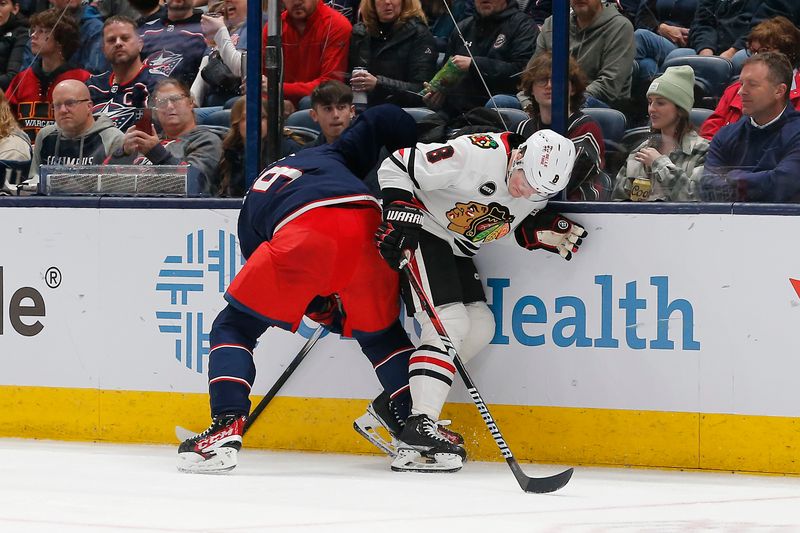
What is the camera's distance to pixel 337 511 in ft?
10.1

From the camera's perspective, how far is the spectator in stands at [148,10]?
476 centimetres

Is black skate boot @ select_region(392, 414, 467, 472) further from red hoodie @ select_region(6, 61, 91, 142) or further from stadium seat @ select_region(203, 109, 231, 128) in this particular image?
red hoodie @ select_region(6, 61, 91, 142)

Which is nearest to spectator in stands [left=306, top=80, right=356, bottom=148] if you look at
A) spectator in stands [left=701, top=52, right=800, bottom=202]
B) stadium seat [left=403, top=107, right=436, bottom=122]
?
stadium seat [left=403, top=107, right=436, bottom=122]

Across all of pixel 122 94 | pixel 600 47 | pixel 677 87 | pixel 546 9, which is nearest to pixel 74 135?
pixel 122 94

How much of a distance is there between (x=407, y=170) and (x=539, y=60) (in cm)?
61

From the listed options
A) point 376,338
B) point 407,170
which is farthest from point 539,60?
point 376,338

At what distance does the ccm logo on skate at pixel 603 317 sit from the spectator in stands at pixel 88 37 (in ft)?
5.96

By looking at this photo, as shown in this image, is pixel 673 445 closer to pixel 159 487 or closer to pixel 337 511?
pixel 337 511

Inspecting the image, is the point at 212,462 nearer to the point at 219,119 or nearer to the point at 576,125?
the point at 219,119

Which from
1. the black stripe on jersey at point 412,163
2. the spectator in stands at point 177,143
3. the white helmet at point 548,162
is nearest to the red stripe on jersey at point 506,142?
the white helmet at point 548,162

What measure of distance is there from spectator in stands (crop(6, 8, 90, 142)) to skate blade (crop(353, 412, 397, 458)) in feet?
5.52

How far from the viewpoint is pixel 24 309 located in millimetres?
4289

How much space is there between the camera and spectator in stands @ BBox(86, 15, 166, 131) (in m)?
4.46

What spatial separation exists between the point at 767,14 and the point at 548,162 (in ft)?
3.04
